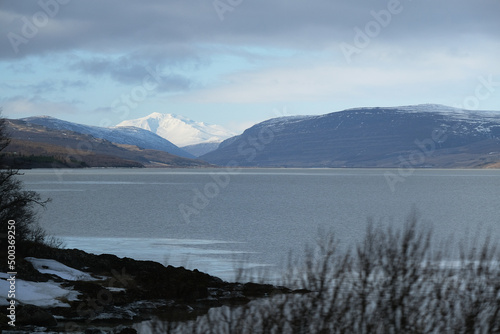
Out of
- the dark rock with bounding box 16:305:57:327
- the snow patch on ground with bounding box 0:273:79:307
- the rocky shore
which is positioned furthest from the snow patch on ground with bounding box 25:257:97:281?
the dark rock with bounding box 16:305:57:327

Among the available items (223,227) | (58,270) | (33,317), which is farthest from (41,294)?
(223,227)

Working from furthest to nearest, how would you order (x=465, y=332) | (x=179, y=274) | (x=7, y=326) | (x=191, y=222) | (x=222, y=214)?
(x=222, y=214)
(x=191, y=222)
(x=179, y=274)
(x=7, y=326)
(x=465, y=332)

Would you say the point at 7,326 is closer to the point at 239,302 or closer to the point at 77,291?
the point at 77,291

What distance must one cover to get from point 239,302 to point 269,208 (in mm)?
54272

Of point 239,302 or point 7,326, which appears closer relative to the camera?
point 7,326

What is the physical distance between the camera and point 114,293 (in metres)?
20.7

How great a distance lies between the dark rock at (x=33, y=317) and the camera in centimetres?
1582

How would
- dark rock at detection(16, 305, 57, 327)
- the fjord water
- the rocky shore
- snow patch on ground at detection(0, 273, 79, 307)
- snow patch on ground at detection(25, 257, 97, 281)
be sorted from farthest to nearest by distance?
the fjord water
snow patch on ground at detection(25, 257, 97, 281)
snow patch on ground at detection(0, 273, 79, 307)
the rocky shore
dark rock at detection(16, 305, 57, 327)

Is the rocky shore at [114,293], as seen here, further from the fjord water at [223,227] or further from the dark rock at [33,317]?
the fjord water at [223,227]

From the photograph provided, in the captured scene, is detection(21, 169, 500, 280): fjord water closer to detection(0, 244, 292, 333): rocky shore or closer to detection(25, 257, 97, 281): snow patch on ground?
Result: detection(0, 244, 292, 333): rocky shore

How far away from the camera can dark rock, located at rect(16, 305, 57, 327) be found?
1582 centimetres

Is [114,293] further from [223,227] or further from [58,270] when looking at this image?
[223,227]

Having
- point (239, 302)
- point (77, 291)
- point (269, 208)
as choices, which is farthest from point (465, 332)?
point (269, 208)

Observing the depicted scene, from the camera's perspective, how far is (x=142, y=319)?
59.6 ft
